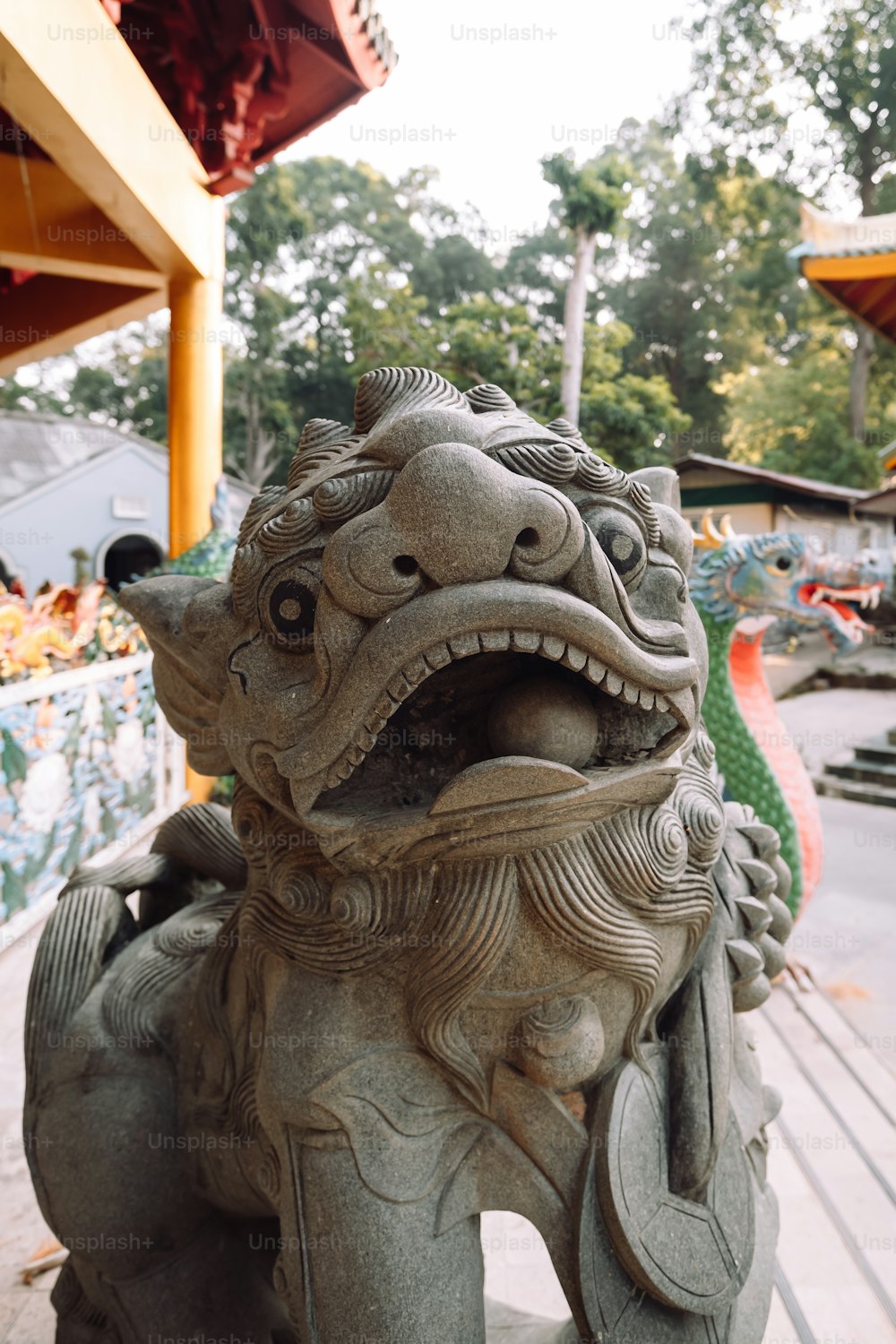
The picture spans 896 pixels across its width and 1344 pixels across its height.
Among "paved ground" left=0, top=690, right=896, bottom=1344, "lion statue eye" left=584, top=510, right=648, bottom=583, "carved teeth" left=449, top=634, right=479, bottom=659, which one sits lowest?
"paved ground" left=0, top=690, right=896, bottom=1344

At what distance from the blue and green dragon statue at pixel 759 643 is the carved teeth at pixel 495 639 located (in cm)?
263

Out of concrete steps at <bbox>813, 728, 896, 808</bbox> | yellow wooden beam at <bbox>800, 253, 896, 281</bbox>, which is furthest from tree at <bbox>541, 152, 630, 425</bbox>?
concrete steps at <bbox>813, 728, 896, 808</bbox>

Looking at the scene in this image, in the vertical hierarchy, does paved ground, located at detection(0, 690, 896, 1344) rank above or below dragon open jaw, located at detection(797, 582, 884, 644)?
below

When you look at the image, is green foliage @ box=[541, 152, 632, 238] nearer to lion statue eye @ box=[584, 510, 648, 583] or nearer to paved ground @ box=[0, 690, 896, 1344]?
paved ground @ box=[0, 690, 896, 1344]

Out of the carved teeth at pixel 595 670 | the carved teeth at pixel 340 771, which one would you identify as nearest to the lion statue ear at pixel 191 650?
the carved teeth at pixel 340 771

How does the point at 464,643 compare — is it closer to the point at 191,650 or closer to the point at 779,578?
the point at 191,650

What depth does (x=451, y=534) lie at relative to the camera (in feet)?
2.90

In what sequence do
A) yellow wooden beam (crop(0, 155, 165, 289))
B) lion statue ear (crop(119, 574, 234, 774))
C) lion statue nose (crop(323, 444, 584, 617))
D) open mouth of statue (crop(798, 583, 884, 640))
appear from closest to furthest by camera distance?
lion statue nose (crop(323, 444, 584, 617))
lion statue ear (crop(119, 574, 234, 774))
open mouth of statue (crop(798, 583, 884, 640))
yellow wooden beam (crop(0, 155, 165, 289))

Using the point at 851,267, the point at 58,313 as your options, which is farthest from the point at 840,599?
the point at 58,313

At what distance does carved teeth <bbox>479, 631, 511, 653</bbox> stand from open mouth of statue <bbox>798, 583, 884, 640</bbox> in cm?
322

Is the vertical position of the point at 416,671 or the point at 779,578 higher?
the point at 416,671

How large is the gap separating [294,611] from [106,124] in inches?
139

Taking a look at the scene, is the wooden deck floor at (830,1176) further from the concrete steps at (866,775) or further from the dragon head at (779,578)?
the concrete steps at (866,775)

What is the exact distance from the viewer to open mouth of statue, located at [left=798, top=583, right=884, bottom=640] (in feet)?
12.6
